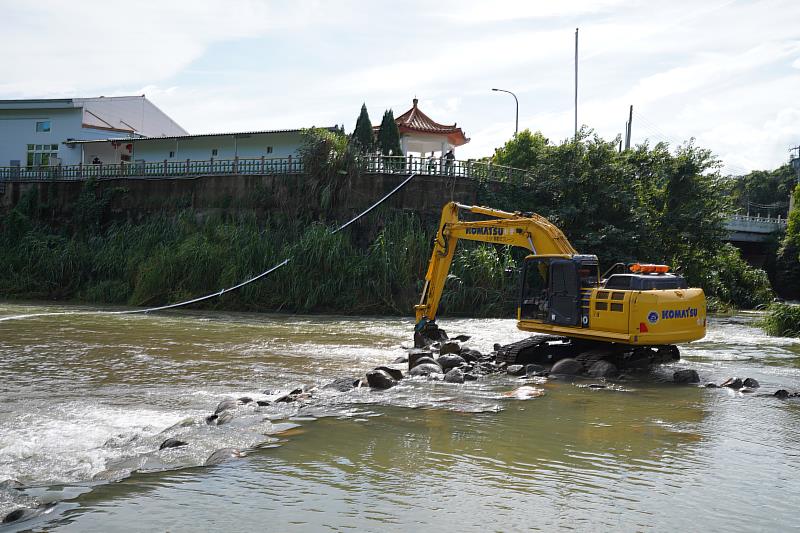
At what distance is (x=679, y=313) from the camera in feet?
41.4

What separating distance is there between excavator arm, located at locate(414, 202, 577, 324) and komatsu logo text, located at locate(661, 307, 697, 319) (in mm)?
2003

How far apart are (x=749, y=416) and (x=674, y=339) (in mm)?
2627

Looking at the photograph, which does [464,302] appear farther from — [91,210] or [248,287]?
[91,210]

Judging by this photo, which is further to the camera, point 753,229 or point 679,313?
point 753,229

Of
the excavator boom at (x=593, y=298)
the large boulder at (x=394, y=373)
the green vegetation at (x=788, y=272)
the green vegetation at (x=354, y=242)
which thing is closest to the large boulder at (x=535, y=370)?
the excavator boom at (x=593, y=298)

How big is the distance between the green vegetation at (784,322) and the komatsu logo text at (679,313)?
10014 millimetres

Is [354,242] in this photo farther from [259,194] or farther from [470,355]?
[470,355]

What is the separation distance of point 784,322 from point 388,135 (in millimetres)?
20896

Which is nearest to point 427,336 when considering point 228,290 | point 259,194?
point 228,290

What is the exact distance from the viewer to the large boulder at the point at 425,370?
12.8m

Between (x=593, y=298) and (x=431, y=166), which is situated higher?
(x=431, y=166)

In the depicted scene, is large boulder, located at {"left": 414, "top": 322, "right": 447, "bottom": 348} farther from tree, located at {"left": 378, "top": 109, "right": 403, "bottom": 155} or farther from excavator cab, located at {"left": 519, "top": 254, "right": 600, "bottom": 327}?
tree, located at {"left": 378, "top": 109, "right": 403, "bottom": 155}

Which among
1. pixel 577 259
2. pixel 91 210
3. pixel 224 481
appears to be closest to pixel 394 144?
pixel 91 210

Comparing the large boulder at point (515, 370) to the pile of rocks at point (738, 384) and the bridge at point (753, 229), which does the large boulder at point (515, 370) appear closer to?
the pile of rocks at point (738, 384)
